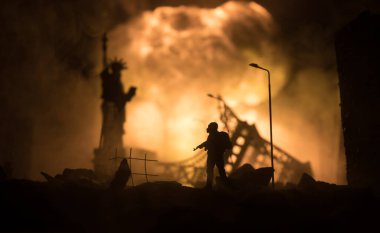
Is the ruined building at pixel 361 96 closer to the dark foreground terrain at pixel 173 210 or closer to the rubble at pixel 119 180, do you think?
the dark foreground terrain at pixel 173 210

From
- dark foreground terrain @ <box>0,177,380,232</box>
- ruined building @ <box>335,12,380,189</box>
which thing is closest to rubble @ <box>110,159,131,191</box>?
dark foreground terrain @ <box>0,177,380,232</box>

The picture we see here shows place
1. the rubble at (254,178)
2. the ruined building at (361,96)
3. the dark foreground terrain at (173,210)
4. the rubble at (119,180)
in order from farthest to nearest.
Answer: the ruined building at (361,96) → the rubble at (254,178) → the rubble at (119,180) → the dark foreground terrain at (173,210)

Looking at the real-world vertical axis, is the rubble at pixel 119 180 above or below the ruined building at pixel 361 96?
below

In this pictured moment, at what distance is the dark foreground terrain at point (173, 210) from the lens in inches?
489

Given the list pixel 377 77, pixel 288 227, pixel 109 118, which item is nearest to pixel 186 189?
pixel 288 227

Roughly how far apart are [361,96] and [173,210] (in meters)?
13.1

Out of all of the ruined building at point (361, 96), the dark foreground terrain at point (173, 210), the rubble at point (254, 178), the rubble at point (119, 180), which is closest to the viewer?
the dark foreground terrain at point (173, 210)

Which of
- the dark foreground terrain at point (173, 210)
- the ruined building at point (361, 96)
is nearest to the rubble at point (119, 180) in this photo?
the dark foreground terrain at point (173, 210)

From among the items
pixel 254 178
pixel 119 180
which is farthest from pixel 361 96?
pixel 119 180

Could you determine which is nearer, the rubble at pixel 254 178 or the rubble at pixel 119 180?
the rubble at pixel 119 180

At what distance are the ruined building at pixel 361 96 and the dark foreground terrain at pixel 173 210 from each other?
17.3ft

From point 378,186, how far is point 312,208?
670cm

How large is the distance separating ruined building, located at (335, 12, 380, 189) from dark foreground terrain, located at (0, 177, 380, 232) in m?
5.28

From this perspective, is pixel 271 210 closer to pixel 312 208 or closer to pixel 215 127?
pixel 312 208
